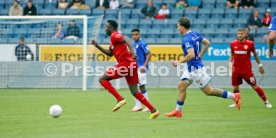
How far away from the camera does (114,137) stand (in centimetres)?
1037

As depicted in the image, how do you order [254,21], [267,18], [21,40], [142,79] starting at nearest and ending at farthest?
1. [142,79]
2. [21,40]
3. [267,18]
4. [254,21]

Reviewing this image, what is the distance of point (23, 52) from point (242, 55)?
36.8 feet

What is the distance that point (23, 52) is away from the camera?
1053 inches

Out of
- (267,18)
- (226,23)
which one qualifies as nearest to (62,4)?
(226,23)

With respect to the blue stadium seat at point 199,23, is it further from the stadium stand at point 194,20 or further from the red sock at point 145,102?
the red sock at point 145,102

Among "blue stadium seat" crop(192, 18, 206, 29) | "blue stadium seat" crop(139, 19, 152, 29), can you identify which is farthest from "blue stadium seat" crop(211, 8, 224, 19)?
"blue stadium seat" crop(139, 19, 152, 29)

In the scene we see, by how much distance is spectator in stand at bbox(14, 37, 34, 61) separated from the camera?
2666 cm

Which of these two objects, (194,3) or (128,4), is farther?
(128,4)

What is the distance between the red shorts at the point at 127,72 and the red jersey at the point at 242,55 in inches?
185

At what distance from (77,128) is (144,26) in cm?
1941

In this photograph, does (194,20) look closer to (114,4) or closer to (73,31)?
(114,4)

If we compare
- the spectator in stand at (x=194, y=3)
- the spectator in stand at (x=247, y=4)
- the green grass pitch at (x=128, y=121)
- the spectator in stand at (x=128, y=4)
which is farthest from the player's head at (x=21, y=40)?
the spectator in stand at (x=247, y=4)

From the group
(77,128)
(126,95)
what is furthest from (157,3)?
(77,128)

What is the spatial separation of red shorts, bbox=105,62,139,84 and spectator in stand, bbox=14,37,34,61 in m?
12.5
